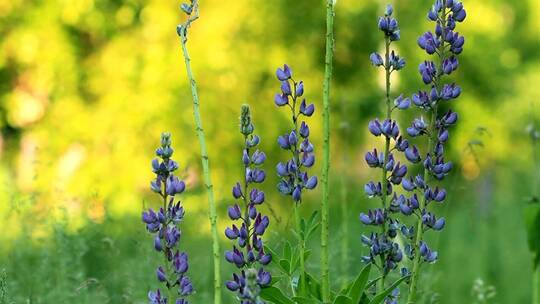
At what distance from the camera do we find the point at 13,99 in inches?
481

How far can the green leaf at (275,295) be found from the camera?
78.4 inches

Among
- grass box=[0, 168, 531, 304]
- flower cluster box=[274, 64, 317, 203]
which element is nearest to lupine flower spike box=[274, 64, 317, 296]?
flower cluster box=[274, 64, 317, 203]

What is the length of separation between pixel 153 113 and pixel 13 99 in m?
2.58

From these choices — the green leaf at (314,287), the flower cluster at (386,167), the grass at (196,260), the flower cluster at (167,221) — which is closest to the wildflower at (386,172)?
the flower cluster at (386,167)

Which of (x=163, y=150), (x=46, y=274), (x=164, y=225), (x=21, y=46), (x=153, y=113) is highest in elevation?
(x=21, y=46)

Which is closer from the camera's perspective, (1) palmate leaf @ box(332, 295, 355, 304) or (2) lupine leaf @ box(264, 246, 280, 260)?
(1) palmate leaf @ box(332, 295, 355, 304)

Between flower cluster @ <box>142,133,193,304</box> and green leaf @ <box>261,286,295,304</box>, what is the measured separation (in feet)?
0.52

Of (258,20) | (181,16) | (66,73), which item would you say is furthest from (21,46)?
(258,20)

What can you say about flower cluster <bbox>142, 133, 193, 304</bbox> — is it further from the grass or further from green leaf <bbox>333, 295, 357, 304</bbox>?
the grass

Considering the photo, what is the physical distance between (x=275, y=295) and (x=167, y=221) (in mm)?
279

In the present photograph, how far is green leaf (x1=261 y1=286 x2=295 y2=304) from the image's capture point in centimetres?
199

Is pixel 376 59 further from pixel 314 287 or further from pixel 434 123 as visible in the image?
pixel 314 287

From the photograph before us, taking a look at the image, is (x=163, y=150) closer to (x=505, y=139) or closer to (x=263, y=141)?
(x=263, y=141)

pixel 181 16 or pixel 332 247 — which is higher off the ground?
pixel 181 16
